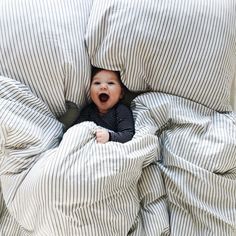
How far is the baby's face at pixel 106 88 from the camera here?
1230 millimetres

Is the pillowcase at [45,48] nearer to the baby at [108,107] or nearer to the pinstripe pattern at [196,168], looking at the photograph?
the baby at [108,107]

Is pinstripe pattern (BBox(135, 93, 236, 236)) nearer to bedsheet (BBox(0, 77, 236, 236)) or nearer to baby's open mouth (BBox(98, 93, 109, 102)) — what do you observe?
bedsheet (BBox(0, 77, 236, 236))

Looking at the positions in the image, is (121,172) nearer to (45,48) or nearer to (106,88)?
(106,88)

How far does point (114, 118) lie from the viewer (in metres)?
1.26

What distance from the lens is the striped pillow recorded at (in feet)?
3.93

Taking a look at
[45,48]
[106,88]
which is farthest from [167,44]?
[45,48]

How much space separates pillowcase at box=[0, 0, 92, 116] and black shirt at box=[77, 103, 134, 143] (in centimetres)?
8

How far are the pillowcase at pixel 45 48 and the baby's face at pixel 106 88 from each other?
0.04m

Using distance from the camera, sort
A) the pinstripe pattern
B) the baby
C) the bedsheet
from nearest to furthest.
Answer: the bedsheet → the pinstripe pattern → the baby

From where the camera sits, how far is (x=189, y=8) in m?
1.22

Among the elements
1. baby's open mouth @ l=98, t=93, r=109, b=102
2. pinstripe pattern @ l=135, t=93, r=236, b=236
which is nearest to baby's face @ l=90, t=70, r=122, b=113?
baby's open mouth @ l=98, t=93, r=109, b=102

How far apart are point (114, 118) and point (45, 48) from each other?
284 mm

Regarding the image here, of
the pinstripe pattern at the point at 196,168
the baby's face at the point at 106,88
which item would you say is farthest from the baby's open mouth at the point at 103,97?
the pinstripe pattern at the point at 196,168

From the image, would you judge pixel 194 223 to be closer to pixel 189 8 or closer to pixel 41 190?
pixel 41 190
